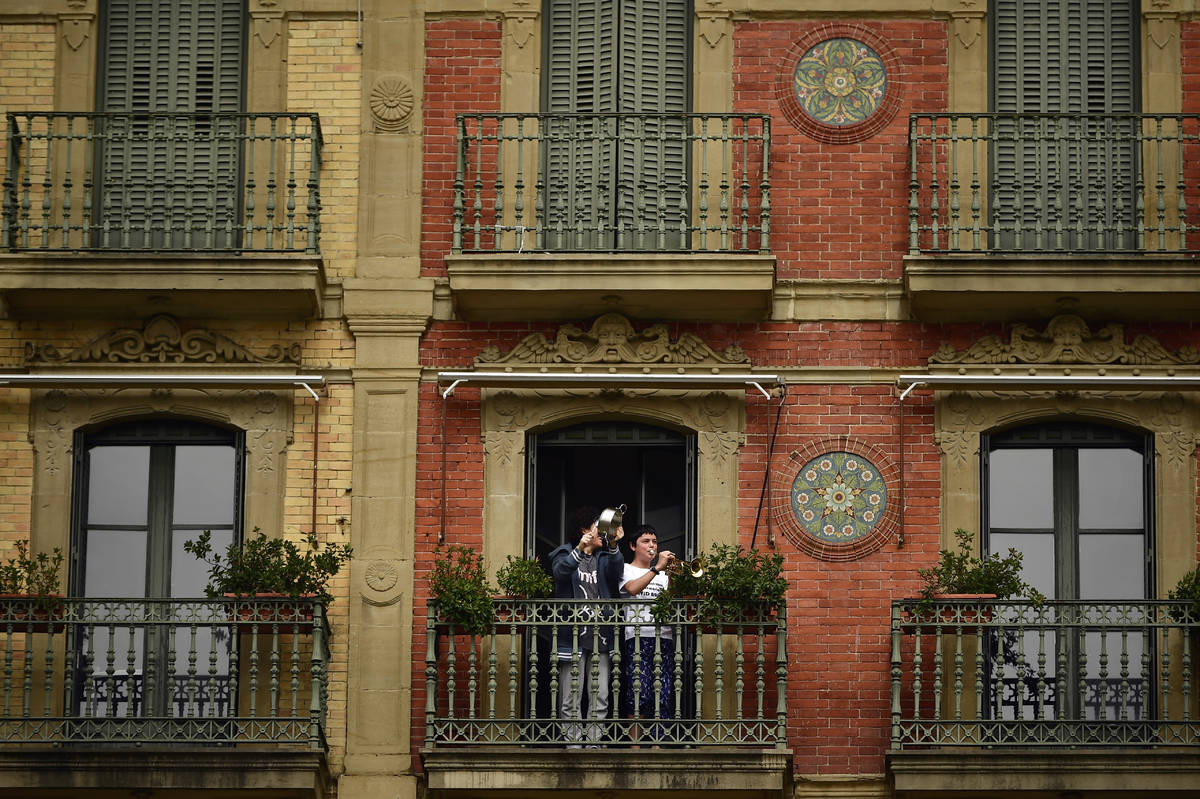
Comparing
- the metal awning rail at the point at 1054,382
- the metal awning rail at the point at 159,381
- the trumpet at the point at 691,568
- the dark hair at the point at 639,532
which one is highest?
the metal awning rail at the point at 1054,382

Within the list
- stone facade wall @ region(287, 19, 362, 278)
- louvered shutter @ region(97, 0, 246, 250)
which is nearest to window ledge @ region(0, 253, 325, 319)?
louvered shutter @ region(97, 0, 246, 250)

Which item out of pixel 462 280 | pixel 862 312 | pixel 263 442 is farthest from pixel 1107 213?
pixel 263 442

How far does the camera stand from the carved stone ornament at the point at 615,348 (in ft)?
72.8

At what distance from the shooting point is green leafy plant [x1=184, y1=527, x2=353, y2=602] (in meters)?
21.1

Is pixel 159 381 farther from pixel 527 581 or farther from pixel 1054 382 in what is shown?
pixel 1054 382

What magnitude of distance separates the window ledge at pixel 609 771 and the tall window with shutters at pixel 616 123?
4186 millimetres

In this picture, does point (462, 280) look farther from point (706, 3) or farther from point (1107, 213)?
point (1107, 213)

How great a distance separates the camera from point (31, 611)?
21031mm

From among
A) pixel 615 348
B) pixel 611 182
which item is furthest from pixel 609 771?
pixel 611 182

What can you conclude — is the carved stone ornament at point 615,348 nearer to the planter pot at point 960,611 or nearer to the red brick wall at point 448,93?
the red brick wall at point 448,93

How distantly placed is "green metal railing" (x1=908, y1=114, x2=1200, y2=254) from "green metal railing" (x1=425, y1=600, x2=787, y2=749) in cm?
363

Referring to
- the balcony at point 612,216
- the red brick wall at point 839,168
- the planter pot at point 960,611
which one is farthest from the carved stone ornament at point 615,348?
the planter pot at point 960,611

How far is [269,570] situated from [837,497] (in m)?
4.57

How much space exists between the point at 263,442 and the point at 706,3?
520 cm
